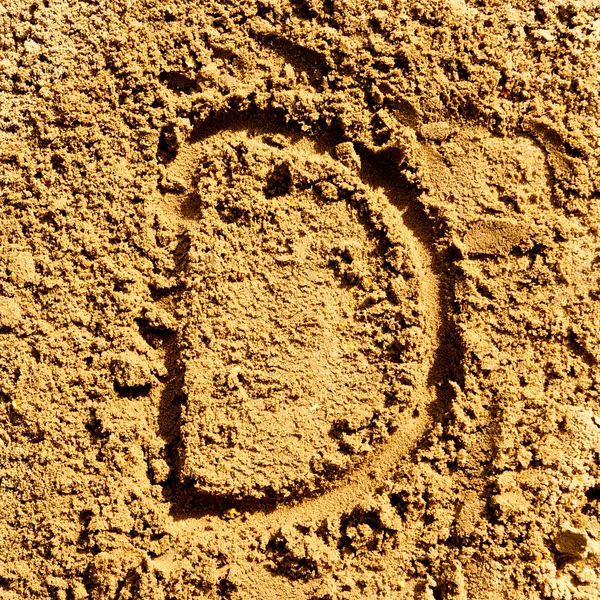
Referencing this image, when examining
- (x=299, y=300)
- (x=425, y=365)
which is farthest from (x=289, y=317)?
(x=425, y=365)

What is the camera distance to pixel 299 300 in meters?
1.74

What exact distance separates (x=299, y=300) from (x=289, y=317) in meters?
0.06

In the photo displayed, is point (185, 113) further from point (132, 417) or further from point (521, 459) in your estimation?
point (521, 459)

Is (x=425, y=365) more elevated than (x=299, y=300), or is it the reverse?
(x=299, y=300)

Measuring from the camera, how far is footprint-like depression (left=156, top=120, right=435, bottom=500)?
1.70 m

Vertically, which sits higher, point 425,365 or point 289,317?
point 289,317

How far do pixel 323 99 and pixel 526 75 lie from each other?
633 mm

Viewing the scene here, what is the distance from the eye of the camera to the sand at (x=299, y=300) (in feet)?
5.47

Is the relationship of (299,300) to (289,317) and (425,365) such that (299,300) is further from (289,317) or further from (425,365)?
(425,365)

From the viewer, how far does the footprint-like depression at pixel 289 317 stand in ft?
5.57

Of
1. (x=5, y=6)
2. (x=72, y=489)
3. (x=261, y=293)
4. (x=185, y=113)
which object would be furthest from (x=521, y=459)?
(x=5, y=6)

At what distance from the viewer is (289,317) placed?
174 cm

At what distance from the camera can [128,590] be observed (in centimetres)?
164

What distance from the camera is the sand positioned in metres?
1.67
